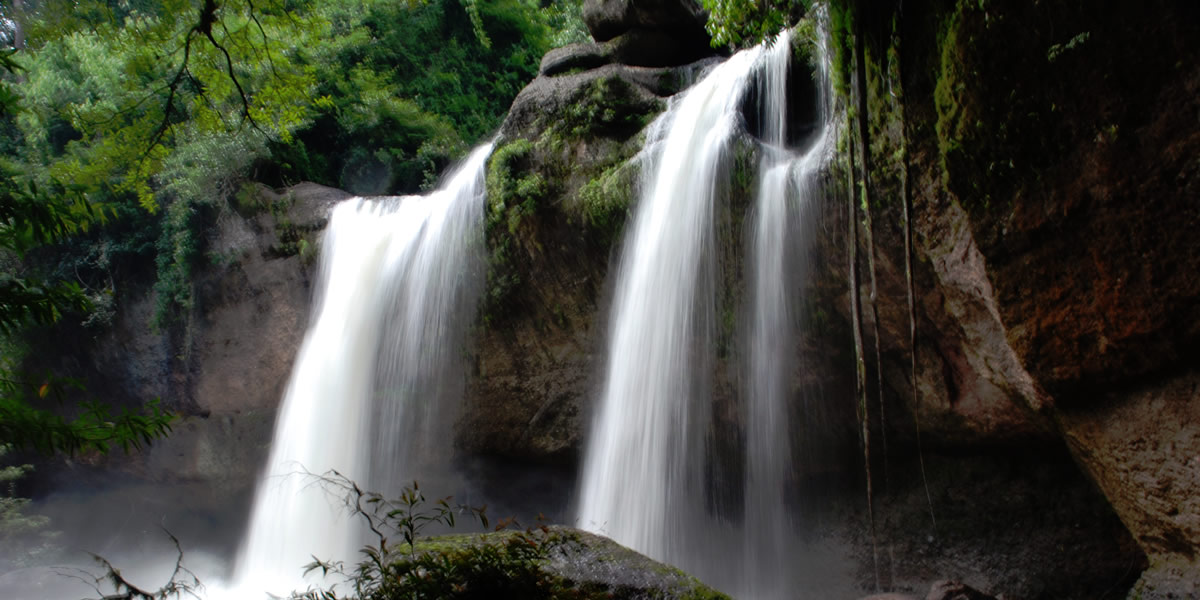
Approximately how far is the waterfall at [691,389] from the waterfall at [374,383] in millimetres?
3080

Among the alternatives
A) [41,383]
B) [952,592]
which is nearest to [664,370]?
[952,592]

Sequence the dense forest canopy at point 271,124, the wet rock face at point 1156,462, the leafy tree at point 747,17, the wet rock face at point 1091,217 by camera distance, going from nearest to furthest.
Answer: the wet rock face at point 1091,217
the wet rock face at point 1156,462
the leafy tree at point 747,17
the dense forest canopy at point 271,124

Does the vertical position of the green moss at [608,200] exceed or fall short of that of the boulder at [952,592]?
it exceeds it

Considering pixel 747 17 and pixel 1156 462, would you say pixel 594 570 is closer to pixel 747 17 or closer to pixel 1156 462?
pixel 1156 462

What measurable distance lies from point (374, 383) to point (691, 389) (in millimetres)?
5266

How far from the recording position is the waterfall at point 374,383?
31.1 feet

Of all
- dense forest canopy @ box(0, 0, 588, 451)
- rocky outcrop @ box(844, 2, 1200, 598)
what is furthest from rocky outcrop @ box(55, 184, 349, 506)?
rocky outcrop @ box(844, 2, 1200, 598)

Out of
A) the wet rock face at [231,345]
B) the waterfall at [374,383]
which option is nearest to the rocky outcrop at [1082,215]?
the waterfall at [374,383]

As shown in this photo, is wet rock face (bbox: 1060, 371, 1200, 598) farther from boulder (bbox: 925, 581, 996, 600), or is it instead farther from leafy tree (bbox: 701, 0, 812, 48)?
leafy tree (bbox: 701, 0, 812, 48)

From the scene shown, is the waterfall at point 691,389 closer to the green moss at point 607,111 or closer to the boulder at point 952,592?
the green moss at point 607,111

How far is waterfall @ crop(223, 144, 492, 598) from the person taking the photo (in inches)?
373

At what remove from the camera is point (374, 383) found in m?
9.89

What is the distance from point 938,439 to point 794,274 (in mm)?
2145

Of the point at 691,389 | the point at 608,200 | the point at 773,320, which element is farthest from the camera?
the point at 608,200
